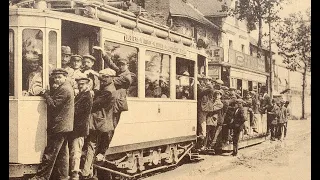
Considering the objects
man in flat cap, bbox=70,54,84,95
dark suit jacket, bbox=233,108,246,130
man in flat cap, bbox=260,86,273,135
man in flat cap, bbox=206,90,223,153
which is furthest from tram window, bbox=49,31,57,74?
dark suit jacket, bbox=233,108,246,130

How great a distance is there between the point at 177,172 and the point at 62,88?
2.46 meters

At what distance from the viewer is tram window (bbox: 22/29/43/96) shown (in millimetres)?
4465

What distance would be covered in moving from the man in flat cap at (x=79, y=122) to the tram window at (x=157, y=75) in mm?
1089

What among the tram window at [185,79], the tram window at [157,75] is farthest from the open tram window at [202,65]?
the tram window at [157,75]

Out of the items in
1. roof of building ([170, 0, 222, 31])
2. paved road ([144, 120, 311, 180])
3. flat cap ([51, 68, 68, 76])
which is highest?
roof of building ([170, 0, 222, 31])

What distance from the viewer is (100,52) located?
5.03 meters

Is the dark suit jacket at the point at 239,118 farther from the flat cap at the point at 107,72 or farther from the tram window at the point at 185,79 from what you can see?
the flat cap at the point at 107,72

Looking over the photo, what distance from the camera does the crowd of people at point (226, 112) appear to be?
7695mm

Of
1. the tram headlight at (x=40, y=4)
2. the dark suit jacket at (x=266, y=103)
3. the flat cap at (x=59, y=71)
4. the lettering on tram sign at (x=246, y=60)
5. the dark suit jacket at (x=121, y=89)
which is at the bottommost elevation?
the dark suit jacket at (x=266, y=103)

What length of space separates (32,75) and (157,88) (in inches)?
74.6

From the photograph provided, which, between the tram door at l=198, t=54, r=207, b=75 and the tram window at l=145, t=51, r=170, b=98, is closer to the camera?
the tram window at l=145, t=51, r=170, b=98

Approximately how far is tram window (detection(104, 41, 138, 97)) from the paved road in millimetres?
1167

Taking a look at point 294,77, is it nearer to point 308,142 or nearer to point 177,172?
point 308,142

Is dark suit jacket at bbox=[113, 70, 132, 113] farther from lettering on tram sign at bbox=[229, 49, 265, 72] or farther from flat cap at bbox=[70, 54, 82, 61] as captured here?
lettering on tram sign at bbox=[229, 49, 265, 72]
